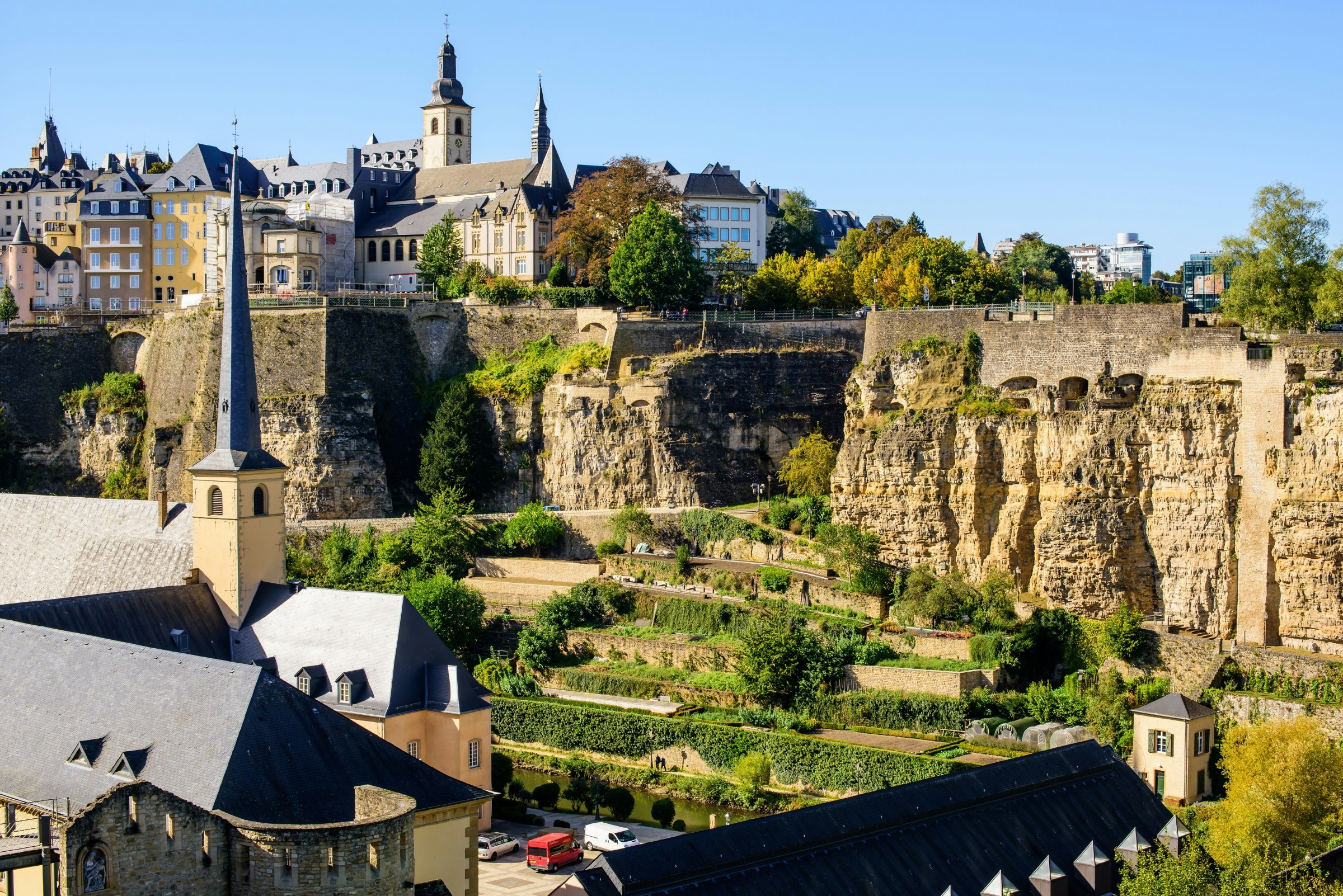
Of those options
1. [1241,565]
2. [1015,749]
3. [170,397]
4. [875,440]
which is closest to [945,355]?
[875,440]

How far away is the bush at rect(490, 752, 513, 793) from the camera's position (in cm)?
3872

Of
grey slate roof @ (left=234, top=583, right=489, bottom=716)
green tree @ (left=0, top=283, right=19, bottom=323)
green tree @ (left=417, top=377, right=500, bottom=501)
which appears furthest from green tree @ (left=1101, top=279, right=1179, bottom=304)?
green tree @ (left=0, top=283, right=19, bottom=323)

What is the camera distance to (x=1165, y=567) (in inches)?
1682

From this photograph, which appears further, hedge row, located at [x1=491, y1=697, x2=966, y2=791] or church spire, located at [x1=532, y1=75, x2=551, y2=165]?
church spire, located at [x1=532, y1=75, x2=551, y2=165]

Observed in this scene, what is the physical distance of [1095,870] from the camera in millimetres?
23312

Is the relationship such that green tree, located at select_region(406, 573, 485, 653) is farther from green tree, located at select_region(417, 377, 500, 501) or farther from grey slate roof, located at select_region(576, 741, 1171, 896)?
grey slate roof, located at select_region(576, 741, 1171, 896)

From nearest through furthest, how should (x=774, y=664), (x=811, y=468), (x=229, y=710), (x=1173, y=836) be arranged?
(x=229, y=710) < (x=1173, y=836) < (x=774, y=664) < (x=811, y=468)

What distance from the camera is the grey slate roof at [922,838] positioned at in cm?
2056

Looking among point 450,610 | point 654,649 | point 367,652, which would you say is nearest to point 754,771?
point 654,649

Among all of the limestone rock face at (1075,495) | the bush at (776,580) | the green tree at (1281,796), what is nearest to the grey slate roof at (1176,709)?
the green tree at (1281,796)

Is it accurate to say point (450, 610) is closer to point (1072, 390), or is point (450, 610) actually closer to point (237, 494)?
point (237, 494)

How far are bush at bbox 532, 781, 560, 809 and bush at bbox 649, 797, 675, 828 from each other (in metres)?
2.85

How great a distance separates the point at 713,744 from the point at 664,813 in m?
3.75

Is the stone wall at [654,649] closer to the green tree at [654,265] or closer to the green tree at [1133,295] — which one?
the green tree at [654,265]
